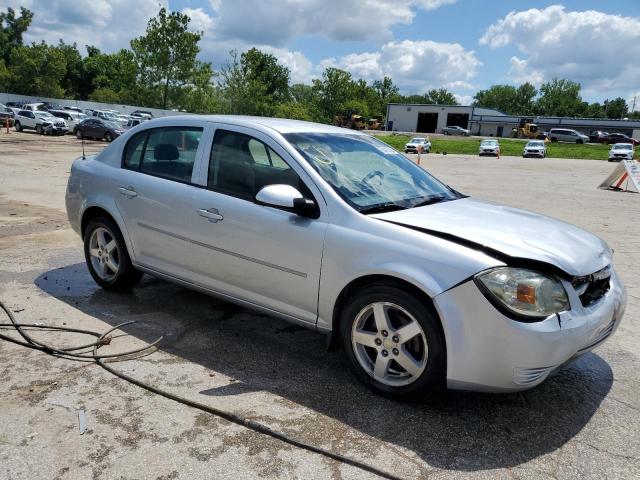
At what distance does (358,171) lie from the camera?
393 cm

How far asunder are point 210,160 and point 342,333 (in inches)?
69.5

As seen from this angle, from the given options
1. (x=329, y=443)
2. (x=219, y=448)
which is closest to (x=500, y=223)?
(x=329, y=443)

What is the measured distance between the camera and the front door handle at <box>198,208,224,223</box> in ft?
13.1

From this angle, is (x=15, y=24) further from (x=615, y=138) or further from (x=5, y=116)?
(x=615, y=138)

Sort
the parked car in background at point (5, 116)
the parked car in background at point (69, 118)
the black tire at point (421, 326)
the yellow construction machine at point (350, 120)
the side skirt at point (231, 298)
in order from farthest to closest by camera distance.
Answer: the yellow construction machine at point (350, 120)
the parked car in background at point (5, 116)
the parked car in background at point (69, 118)
the side skirt at point (231, 298)
the black tire at point (421, 326)

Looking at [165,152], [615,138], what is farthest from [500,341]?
[615,138]

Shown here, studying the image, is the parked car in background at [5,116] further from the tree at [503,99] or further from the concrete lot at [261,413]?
the tree at [503,99]

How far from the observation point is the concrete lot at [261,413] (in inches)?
105

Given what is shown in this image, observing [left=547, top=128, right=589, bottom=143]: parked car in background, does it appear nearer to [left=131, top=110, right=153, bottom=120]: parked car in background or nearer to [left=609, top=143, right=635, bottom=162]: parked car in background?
[left=609, top=143, right=635, bottom=162]: parked car in background

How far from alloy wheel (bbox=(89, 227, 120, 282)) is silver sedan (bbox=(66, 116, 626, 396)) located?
0.23 ft

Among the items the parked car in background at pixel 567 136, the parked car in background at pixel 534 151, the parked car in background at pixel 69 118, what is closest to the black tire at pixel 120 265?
the parked car in background at pixel 69 118

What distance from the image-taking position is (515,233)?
3.29 metres

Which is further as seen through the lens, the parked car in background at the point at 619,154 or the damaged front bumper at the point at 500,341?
the parked car in background at the point at 619,154

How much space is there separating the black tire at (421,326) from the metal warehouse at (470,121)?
3733 inches
